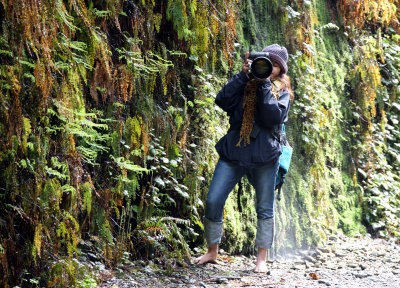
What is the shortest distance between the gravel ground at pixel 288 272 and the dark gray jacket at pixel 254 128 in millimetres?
1014

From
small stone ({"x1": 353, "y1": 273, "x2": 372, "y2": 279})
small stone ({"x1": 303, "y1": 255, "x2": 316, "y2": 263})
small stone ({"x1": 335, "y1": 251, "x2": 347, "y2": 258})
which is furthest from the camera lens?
small stone ({"x1": 335, "y1": 251, "x2": 347, "y2": 258})

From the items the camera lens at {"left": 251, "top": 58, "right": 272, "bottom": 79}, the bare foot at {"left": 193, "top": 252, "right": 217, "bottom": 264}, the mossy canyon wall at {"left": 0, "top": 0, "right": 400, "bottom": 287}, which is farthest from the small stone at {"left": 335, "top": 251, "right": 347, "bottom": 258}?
the camera lens at {"left": 251, "top": 58, "right": 272, "bottom": 79}

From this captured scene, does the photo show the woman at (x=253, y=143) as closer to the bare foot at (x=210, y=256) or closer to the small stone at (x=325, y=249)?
the bare foot at (x=210, y=256)

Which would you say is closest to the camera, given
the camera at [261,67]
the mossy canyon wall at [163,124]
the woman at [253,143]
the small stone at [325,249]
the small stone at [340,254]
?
the mossy canyon wall at [163,124]

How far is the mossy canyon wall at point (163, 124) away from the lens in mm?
3152

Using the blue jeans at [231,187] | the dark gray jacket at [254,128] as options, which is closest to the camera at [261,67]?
the dark gray jacket at [254,128]

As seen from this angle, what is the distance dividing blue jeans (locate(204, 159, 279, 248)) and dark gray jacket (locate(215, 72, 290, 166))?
129 millimetres

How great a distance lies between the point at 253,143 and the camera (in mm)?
4711

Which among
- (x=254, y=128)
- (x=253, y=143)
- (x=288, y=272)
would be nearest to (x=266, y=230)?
(x=288, y=272)

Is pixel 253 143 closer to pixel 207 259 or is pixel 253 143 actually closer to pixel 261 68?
pixel 261 68

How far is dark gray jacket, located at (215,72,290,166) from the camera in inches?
183

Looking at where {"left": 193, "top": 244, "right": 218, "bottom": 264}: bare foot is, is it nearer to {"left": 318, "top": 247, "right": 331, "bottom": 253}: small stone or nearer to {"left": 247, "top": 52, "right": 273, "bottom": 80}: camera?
{"left": 247, "top": 52, "right": 273, "bottom": 80}: camera

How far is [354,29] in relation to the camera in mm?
9344

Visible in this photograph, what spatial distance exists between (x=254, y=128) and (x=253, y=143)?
0.13 meters
